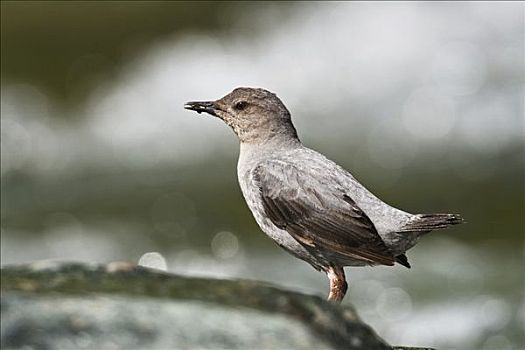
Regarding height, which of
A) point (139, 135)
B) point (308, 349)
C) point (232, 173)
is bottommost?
point (308, 349)

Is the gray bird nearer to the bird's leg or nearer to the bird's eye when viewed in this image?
the bird's leg

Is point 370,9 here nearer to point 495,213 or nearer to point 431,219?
point 495,213

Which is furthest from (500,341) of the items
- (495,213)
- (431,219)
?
(431,219)

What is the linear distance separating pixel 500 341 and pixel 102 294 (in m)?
7.30

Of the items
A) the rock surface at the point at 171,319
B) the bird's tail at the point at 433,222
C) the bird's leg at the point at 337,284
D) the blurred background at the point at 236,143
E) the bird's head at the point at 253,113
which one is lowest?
the rock surface at the point at 171,319

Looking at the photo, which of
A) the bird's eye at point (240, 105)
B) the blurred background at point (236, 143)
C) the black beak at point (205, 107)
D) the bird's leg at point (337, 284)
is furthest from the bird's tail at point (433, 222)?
the blurred background at point (236, 143)

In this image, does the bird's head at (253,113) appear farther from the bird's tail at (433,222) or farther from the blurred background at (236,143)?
the blurred background at (236,143)

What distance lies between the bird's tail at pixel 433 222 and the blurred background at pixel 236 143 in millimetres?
5456

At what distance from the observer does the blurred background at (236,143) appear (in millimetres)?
12758

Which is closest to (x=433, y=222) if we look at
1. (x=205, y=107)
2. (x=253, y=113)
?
(x=253, y=113)

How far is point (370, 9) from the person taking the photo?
17672mm

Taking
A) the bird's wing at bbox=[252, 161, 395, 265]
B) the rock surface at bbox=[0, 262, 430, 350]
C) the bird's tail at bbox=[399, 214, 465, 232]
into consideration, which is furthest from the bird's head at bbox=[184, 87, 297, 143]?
the rock surface at bbox=[0, 262, 430, 350]

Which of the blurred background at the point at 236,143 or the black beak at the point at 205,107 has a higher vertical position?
the blurred background at the point at 236,143

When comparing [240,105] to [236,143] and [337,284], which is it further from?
[236,143]
